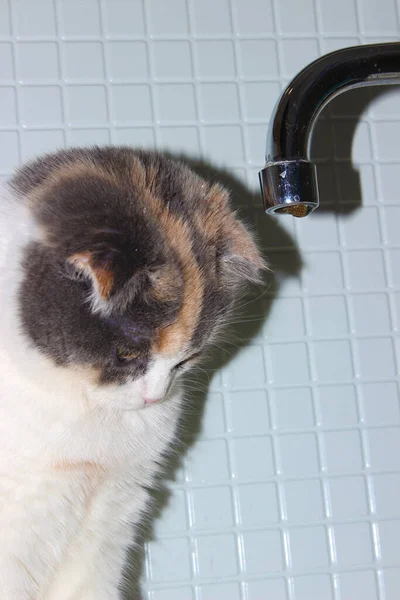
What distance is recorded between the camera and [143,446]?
111 centimetres

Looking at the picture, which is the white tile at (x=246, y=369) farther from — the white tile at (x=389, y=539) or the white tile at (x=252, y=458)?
the white tile at (x=389, y=539)

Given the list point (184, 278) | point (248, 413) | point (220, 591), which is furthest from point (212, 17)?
point (220, 591)

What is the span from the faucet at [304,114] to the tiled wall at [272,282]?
0.39 meters

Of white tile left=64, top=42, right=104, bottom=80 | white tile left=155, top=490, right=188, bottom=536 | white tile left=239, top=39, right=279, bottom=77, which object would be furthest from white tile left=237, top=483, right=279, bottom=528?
white tile left=64, top=42, right=104, bottom=80

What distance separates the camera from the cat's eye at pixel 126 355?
3.05ft

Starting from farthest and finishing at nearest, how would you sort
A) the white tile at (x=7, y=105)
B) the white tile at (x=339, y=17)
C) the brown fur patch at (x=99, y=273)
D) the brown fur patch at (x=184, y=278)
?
1. the white tile at (x=339, y=17)
2. the white tile at (x=7, y=105)
3. the brown fur patch at (x=184, y=278)
4. the brown fur patch at (x=99, y=273)

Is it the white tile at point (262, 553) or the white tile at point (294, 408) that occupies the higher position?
the white tile at point (294, 408)

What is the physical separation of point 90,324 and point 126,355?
68 millimetres

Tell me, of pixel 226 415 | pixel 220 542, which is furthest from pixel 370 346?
pixel 220 542

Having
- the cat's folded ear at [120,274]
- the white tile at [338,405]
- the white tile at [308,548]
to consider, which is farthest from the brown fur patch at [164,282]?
the white tile at [308,548]

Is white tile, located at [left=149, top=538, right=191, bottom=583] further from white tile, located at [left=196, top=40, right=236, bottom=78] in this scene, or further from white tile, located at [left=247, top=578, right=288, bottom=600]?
white tile, located at [left=196, top=40, right=236, bottom=78]

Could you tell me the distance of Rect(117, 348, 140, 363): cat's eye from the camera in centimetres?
93

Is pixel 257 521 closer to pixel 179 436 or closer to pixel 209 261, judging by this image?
pixel 179 436

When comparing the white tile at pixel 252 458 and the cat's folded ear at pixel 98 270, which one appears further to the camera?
the white tile at pixel 252 458
